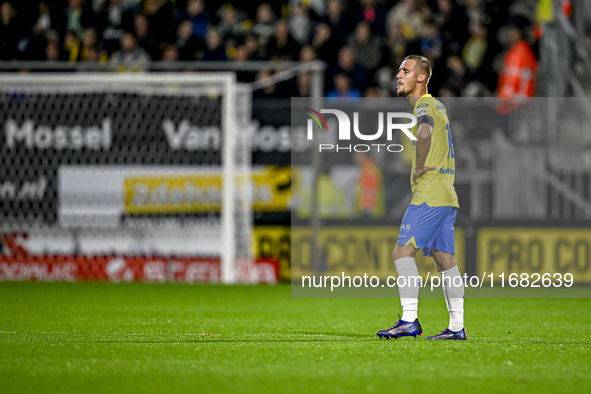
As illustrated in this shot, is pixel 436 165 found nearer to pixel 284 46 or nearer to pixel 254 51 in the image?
pixel 284 46

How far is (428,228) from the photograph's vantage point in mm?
5703

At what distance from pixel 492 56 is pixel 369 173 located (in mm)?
3501

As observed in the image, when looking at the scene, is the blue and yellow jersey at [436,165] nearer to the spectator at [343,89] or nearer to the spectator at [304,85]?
the spectator at [304,85]

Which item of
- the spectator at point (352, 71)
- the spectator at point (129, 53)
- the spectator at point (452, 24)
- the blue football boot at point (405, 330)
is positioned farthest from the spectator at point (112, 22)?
the blue football boot at point (405, 330)

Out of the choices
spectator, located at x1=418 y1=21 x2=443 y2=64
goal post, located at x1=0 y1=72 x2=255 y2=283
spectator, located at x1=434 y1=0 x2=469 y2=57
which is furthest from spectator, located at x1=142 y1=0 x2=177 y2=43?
spectator, located at x1=434 y1=0 x2=469 y2=57

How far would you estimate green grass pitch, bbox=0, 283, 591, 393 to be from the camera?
418cm

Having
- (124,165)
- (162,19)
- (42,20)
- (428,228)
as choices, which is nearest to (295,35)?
(162,19)

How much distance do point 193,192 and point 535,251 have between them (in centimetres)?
454

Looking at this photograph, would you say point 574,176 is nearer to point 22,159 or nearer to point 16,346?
point 22,159

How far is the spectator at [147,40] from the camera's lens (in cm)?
1512

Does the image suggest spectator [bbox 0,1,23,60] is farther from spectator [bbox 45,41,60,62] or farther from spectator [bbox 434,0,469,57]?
spectator [bbox 434,0,469,57]

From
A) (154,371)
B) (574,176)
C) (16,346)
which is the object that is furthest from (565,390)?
(574,176)

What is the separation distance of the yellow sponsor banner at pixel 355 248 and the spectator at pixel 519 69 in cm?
257

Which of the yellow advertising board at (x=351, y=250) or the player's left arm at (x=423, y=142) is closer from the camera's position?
the player's left arm at (x=423, y=142)
